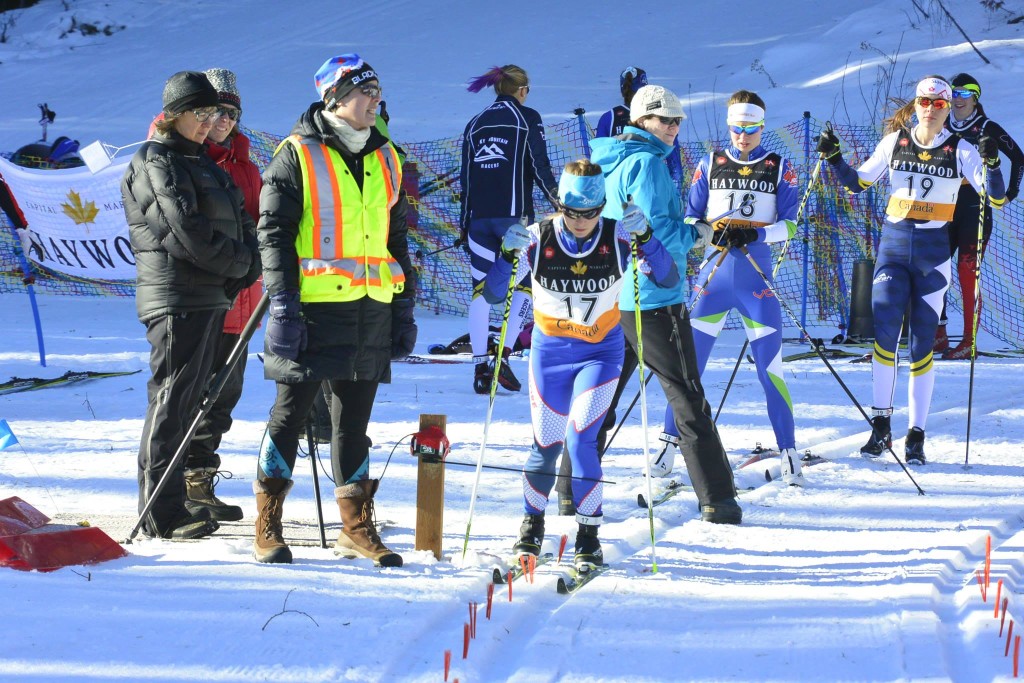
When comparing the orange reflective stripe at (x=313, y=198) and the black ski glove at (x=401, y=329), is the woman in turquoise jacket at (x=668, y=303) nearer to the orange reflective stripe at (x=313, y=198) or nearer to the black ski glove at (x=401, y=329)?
the black ski glove at (x=401, y=329)

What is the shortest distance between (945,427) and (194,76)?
524cm

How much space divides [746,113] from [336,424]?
294 cm

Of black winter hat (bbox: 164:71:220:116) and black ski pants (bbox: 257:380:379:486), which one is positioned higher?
black winter hat (bbox: 164:71:220:116)

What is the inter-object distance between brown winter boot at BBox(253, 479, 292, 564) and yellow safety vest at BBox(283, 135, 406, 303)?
0.75 metres

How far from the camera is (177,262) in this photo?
5.03 m

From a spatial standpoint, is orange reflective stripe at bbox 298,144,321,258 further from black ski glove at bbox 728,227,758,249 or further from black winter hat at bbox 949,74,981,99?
black winter hat at bbox 949,74,981,99

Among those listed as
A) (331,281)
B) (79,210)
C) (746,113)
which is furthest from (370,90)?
(79,210)

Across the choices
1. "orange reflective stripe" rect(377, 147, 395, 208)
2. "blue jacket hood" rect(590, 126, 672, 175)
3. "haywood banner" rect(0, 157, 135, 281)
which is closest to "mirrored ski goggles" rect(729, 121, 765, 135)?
"blue jacket hood" rect(590, 126, 672, 175)

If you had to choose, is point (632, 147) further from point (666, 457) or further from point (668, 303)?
point (666, 457)

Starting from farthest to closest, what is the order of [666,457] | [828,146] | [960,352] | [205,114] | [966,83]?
[960,352], [966,83], [828,146], [666,457], [205,114]

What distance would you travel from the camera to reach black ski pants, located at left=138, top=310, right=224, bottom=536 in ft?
16.6

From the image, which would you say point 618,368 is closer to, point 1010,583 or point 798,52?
point 1010,583

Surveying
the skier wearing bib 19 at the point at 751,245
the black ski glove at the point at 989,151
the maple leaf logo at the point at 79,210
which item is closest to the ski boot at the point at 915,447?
the skier wearing bib 19 at the point at 751,245

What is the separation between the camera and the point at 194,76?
4941mm
